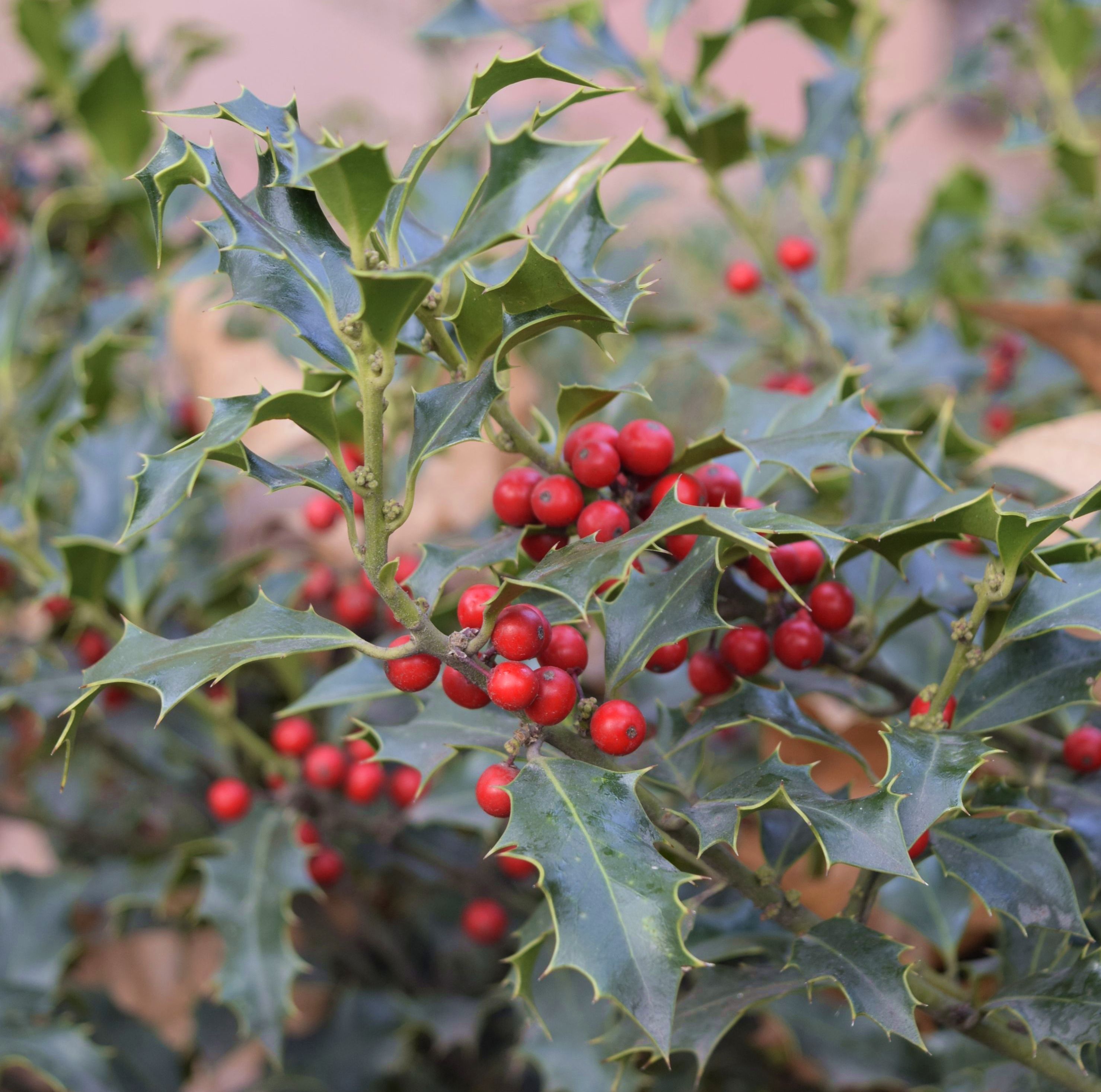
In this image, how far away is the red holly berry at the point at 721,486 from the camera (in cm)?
73

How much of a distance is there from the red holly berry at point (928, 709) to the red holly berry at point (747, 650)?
111 millimetres

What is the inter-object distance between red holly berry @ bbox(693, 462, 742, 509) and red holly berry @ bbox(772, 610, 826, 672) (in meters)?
0.10

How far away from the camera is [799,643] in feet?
2.39

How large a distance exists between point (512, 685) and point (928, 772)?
0.88 feet

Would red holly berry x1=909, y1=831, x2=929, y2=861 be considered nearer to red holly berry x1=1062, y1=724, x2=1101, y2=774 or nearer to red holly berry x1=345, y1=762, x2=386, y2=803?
red holly berry x1=1062, y1=724, x2=1101, y2=774

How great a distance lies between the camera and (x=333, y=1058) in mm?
1244

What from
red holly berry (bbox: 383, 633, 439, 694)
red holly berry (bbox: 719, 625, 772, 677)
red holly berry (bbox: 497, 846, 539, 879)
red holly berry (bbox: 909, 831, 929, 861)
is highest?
red holly berry (bbox: 383, 633, 439, 694)

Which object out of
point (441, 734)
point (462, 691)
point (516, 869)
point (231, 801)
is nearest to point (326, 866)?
Answer: point (231, 801)

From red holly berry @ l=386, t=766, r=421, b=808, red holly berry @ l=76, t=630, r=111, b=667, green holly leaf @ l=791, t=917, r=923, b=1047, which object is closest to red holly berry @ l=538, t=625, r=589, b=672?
green holly leaf @ l=791, t=917, r=923, b=1047

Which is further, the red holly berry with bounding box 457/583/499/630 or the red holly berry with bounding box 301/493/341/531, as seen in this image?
the red holly berry with bounding box 301/493/341/531

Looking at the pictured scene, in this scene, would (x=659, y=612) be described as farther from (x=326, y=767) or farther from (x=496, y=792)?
(x=326, y=767)

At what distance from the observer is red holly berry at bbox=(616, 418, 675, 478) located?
28.0 inches

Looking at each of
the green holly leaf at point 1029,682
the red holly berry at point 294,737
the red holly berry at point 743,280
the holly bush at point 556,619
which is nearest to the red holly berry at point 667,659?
the holly bush at point 556,619

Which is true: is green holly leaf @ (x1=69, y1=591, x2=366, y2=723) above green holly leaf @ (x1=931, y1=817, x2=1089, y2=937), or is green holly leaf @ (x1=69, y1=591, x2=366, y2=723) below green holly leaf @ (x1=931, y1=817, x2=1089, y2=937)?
above
